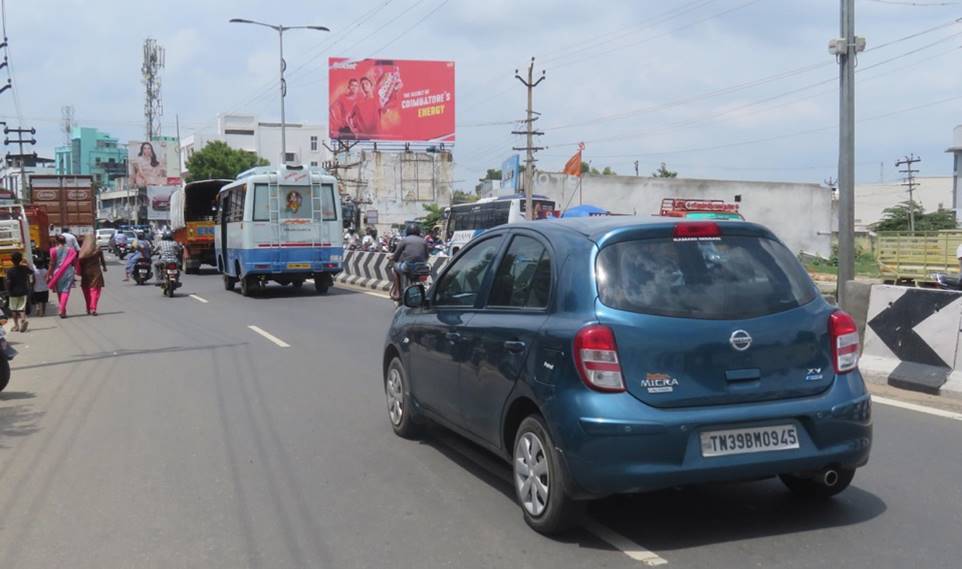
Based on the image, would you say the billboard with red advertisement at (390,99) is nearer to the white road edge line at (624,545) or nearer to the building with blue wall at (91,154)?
the white road edge line at (624,545)

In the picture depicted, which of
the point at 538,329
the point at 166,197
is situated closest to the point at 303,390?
the point at 538,329

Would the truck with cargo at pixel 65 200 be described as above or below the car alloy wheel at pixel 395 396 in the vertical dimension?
A: above

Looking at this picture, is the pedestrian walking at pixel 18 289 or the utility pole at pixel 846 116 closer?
the utility pole at pixel 846 116

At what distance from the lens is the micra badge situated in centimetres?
455

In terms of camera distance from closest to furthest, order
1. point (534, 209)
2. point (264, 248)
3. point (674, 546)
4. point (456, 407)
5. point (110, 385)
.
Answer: point (674, 546) < point (456, 407) < point (110, 385) < point (264, 248) < point (534, 209)

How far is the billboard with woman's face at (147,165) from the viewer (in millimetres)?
85625

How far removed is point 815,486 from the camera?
5.33 m

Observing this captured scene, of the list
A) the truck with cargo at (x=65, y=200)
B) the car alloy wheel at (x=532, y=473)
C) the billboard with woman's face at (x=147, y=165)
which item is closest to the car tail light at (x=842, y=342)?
the car alloy wheel at (x=532, y=473)

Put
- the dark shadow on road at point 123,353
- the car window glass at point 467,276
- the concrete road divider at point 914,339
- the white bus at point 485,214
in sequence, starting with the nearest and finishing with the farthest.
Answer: the car window glass at point 467,276
the concrete road divider at point 914,339
the dark shadow on road at point 123,353
the white bus at point 485,214

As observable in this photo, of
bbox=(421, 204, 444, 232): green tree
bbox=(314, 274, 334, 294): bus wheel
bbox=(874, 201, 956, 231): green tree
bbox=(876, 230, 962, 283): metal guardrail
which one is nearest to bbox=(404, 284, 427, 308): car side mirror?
bbox=(314, 274, 334, 294): bus wheel

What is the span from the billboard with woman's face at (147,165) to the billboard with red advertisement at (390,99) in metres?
29.7

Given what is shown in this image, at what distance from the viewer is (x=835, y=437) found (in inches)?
189

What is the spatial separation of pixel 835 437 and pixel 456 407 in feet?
7.56

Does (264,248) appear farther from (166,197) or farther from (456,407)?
(166,197)
